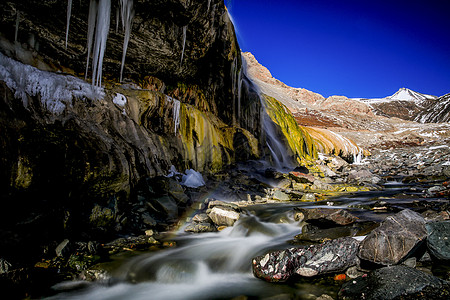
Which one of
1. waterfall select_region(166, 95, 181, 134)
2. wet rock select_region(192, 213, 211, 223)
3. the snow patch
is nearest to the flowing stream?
wet rock select_region(192, 213, 211, 223)

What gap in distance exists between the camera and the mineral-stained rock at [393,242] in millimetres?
2625

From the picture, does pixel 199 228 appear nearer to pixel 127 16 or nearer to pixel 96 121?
pixel 96 121

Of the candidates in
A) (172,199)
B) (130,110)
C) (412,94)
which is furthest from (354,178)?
(412,94)

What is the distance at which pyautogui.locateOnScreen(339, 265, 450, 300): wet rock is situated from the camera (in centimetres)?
200

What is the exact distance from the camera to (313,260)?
2.86 meters

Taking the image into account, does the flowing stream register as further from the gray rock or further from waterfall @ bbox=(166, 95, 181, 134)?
waterfall @ bbox=(166, 95, 181, 134)

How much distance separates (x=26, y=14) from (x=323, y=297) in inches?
305

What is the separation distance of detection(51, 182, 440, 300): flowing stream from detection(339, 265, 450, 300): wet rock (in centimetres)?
25

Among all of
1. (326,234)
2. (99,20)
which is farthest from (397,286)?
(99,20)

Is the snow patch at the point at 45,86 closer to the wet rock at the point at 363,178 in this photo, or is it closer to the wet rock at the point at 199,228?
the wet rock at the point at 199,228

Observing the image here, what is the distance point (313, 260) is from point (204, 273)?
1.69 metres

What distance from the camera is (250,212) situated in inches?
255

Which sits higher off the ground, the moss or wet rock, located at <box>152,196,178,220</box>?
the moss

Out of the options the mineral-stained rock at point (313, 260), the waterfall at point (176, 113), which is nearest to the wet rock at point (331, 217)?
the mineral-stained rock at point (313, 260)
